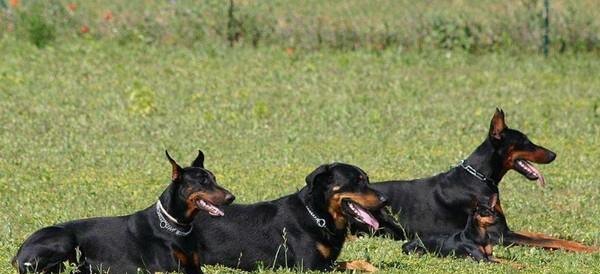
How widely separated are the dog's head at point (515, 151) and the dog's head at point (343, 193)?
1.90 m

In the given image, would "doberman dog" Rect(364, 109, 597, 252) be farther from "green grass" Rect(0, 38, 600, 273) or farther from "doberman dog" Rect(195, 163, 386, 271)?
"doberman dog" Rect(195, 163, 386, 271)

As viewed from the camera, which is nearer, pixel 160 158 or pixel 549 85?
pixel 160 158

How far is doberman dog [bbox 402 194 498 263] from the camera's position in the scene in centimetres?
1020

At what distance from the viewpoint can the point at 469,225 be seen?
10328 millimetres

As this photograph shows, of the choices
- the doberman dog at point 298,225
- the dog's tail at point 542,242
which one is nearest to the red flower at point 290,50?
the dog's tail at point 542,242

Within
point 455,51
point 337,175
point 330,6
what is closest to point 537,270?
point 337,175

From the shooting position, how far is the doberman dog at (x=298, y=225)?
972 centimetres

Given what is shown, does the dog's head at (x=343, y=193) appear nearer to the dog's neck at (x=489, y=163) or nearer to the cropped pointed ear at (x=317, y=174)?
the cropped pointed ear at (x=317, y=174)

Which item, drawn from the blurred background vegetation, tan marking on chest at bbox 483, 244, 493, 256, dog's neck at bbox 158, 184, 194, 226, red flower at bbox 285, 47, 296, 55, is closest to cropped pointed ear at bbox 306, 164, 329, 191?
dog's neck at bbox 158, 184, 194, 226

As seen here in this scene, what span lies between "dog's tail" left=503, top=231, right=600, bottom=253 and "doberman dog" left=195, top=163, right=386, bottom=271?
1.65 meters

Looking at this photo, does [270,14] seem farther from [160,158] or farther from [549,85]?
[160,158]

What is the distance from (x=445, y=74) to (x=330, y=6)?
3.08 m

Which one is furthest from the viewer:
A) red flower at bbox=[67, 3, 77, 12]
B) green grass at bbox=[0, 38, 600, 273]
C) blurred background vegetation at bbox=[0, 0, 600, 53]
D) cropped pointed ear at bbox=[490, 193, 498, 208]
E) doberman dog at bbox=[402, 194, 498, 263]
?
red flower at bbox=[67, 3, 77, 12]

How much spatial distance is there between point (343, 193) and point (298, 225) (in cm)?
42
